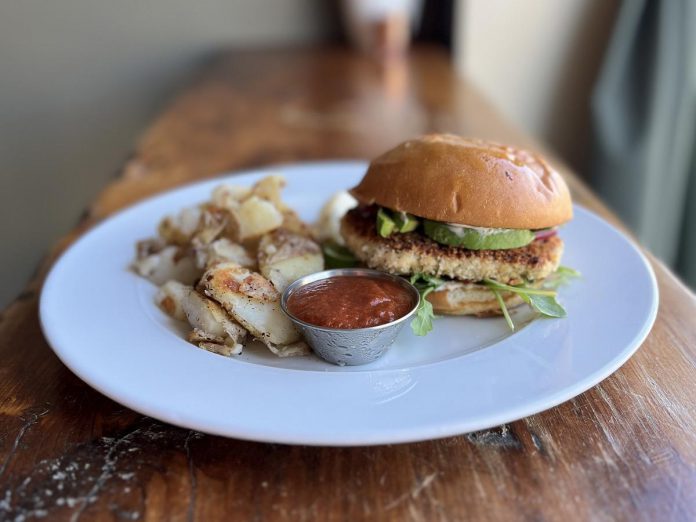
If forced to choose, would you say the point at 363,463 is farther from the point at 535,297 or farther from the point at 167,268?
the point at 167,268

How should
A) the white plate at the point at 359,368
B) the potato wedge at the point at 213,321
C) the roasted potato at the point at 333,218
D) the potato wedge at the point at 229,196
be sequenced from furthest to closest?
the roasted potato at the point at 333,218, the potato wedge at the point at 229,196, the potato wedge at the point at 213,321, the white plate at the point at 359,368

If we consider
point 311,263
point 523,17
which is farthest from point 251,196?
point 523,17

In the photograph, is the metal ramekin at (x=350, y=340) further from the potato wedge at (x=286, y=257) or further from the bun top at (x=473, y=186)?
the bun top at (x=473, y=186)

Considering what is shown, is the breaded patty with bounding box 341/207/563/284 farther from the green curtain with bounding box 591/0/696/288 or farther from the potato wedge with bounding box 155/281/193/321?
the green curtain with bounding box 591/0/696/288

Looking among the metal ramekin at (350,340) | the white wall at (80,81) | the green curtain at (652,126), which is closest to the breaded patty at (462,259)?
the metal ramekin at (350,340)

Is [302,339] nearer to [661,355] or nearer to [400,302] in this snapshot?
[400,302]

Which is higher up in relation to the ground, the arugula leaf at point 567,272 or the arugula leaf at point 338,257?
the arugula leaf at point 567,272
